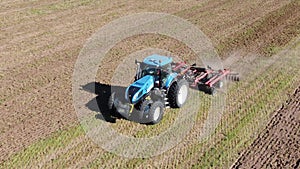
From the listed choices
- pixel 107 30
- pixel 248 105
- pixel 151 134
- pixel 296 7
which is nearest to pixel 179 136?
pixel 151 134

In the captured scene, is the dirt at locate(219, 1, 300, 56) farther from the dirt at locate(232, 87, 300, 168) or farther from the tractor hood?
the tractor hood

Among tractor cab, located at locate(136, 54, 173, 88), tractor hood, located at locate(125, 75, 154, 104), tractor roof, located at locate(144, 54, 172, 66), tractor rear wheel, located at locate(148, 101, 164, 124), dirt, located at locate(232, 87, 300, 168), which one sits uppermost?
tractor roof, located at locate(144, 54, 172, 66)

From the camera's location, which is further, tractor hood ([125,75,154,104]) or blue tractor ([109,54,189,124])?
tractor hood ([125,75,154,104])

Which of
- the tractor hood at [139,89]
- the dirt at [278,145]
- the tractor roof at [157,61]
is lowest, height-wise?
the dirt at [278,145]

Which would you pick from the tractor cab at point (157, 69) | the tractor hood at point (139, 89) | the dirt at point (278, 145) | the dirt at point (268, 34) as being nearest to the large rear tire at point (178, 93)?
the tractor cab at point (157, 69)

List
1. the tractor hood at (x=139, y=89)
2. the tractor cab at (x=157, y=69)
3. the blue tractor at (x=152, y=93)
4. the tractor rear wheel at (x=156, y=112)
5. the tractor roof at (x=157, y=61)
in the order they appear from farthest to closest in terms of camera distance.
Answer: the tractor roof at (x=157, y=61) → the tractor cab at (x=157, y=69) → the tractor hood at (x=139, y=89) → the blue tractor at (x=152, y=93) → the tractor rear wheel at (x=156, y=112)

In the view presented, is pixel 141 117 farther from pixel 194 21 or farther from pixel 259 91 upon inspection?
pixel 194 21

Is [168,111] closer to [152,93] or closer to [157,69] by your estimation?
[152,93]

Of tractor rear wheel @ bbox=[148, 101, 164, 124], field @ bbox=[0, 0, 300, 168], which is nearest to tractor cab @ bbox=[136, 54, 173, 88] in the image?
tractor rear wheel @ bbox=[148, 101, 164, 124]

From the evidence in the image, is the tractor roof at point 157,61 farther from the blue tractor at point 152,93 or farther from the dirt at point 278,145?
the dirt at point 278,145
